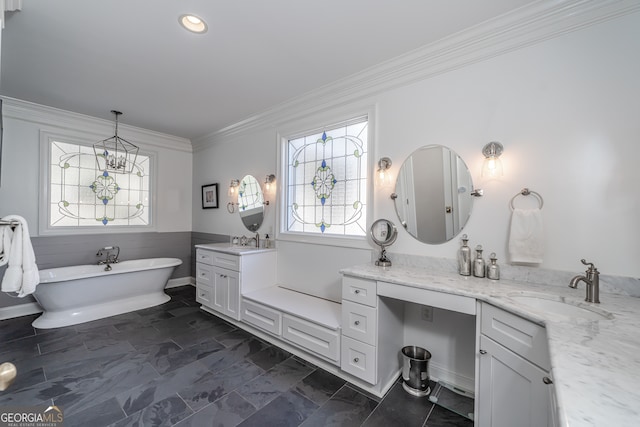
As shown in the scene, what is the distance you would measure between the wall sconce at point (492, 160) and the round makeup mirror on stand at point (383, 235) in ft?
2.72

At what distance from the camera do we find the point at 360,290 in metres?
1.97

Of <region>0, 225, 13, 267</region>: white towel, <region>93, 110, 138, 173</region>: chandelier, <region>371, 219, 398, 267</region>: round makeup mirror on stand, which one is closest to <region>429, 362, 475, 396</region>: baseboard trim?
<region>371, 219, 398, 267</region>: round makeup mirror on stand

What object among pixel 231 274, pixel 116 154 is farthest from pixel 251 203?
pixel 116 154

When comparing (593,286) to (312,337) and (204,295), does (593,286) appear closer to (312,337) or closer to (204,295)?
(312,337)

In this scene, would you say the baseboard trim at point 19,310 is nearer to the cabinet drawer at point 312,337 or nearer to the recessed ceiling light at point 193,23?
the cabinet drawer at point 312,337

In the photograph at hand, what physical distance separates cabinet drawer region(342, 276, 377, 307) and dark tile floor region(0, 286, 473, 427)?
0.71 m

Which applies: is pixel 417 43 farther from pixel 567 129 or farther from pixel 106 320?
pixel 106 320

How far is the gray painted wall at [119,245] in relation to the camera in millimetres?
3412

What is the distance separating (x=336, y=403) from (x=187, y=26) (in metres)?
2.97

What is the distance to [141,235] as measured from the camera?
14.0 feet

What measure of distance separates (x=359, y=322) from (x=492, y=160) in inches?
61.8

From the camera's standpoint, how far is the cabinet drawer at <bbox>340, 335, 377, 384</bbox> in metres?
1.90

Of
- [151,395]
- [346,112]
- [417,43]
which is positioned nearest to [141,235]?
[151,395]

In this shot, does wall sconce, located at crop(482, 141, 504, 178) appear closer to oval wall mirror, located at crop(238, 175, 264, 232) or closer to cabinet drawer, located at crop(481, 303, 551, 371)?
cabinet drawer, located at crop(481, 303, 551, 371)
